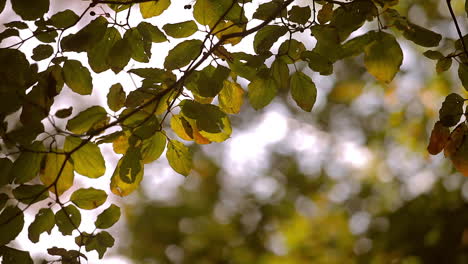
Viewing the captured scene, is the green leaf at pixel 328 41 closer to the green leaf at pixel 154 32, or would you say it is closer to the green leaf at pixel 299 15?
the green leaf at pixel 299 15

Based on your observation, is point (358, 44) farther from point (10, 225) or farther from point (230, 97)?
point (10, 225)

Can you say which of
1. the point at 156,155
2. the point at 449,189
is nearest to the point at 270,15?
the point at 156,155

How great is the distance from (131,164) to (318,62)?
57 centimetres

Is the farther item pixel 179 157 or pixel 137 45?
pixel 179 157

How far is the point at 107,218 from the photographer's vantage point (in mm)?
1555

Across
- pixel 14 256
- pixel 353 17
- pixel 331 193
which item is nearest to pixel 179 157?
pixel 14 256

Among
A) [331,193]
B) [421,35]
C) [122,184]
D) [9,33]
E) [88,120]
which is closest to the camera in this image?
[421,35]

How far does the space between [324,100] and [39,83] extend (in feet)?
23.3

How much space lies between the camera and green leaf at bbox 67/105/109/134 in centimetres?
145

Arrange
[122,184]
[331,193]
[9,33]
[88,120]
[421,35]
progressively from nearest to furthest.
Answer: [421,35], [9,33], [88,120], [122,184], [331,193]

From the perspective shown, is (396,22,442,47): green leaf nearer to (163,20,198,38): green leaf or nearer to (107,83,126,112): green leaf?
(163,20,198,38): green leaf

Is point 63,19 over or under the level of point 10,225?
over

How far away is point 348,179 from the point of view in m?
8.18

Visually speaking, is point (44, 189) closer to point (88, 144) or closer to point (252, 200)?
point (88, 144)
